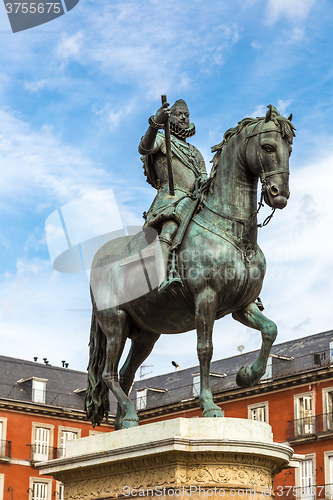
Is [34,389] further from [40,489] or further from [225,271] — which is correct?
[225,271]

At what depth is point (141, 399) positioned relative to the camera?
217ft

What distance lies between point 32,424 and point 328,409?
64.7 ft

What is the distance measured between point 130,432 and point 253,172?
12.9 ft

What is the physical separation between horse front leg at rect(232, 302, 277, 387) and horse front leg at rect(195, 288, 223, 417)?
0.66 m

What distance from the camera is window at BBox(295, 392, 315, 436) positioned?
53.9 m

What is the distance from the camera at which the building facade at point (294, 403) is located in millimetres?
52906

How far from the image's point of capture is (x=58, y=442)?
203 ft

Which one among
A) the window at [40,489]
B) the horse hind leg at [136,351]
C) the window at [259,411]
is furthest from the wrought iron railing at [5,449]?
the horse hind leg at [136,351]

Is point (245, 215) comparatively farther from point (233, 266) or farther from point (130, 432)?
point (130, 432)

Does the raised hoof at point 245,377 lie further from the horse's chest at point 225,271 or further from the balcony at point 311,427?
the balcony at point 311,427

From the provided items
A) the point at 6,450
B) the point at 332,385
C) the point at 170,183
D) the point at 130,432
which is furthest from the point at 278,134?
the point at 6,450

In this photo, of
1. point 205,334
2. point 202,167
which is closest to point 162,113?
point 202,167

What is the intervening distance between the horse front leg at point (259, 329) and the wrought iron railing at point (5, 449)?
48.2 meters

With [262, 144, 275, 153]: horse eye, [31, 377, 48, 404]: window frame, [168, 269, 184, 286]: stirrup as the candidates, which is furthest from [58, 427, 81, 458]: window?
[262, 144, 275, 153]: horse eye
